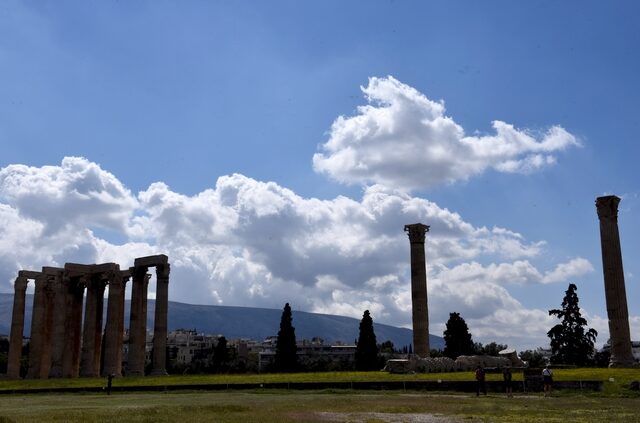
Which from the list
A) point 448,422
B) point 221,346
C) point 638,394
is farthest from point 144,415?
point 221,346

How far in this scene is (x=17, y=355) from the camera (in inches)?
2773

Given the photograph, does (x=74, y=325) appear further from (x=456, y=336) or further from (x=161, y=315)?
(x=456, y=336)

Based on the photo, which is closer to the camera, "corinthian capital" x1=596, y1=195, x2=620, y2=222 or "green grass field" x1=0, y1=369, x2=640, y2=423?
"green grass field" x1=0, y1=369, x2=640, y2=423

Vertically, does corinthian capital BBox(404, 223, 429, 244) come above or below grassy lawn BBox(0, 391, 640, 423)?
above

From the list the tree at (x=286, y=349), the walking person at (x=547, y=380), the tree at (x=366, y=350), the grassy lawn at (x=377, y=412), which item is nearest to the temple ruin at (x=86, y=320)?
the tree at (x=286, y=349)

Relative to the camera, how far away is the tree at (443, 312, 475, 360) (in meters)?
89.1

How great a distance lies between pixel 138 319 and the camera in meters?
65.5

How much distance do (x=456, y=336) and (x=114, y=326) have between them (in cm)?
4374

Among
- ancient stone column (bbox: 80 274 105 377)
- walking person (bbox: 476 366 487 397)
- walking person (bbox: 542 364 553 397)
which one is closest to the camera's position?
walking person (bbox: 542 364 553 397)

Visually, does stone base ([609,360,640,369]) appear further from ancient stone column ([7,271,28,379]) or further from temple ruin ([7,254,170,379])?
ancient stone column ([7,271,28,379])

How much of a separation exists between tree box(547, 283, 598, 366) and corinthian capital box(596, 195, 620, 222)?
99.6 ft

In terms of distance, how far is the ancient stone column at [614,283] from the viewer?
49.3 m

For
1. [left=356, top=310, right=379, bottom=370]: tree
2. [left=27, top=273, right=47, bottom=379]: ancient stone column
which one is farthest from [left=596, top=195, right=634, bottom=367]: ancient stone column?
[left=27, top=273, right=47, bottom=379]: ancient stone column

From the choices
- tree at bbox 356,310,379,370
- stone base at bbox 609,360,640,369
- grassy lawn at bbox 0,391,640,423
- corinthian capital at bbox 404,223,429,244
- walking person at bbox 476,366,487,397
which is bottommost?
grassy lawn at bbox 0,391,640,423
